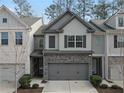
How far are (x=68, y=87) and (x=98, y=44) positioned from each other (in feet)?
30.9

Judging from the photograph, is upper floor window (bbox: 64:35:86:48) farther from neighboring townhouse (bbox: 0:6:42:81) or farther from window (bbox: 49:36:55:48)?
neighboring townhouse (bbox: 0:6:42:81)

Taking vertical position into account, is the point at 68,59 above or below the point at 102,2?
below

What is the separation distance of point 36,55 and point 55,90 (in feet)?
31.0

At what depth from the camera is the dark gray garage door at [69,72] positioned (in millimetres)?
36062

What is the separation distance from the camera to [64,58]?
3584cm

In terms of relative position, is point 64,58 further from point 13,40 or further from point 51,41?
point 13,40

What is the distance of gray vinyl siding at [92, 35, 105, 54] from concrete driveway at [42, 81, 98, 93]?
5503mm

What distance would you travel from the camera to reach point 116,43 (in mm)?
36969

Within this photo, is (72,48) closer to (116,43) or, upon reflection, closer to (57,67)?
(57,67)

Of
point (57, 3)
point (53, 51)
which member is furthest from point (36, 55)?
point (57, 3)

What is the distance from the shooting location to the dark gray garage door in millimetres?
36062

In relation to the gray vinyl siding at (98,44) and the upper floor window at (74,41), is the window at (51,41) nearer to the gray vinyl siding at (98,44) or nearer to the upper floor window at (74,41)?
the upper floor window at (74,41)

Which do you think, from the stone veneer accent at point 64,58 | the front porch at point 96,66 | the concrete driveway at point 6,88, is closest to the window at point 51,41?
the stone veneer accent at point 64,58

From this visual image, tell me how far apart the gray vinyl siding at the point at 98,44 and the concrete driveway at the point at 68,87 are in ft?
18.1
